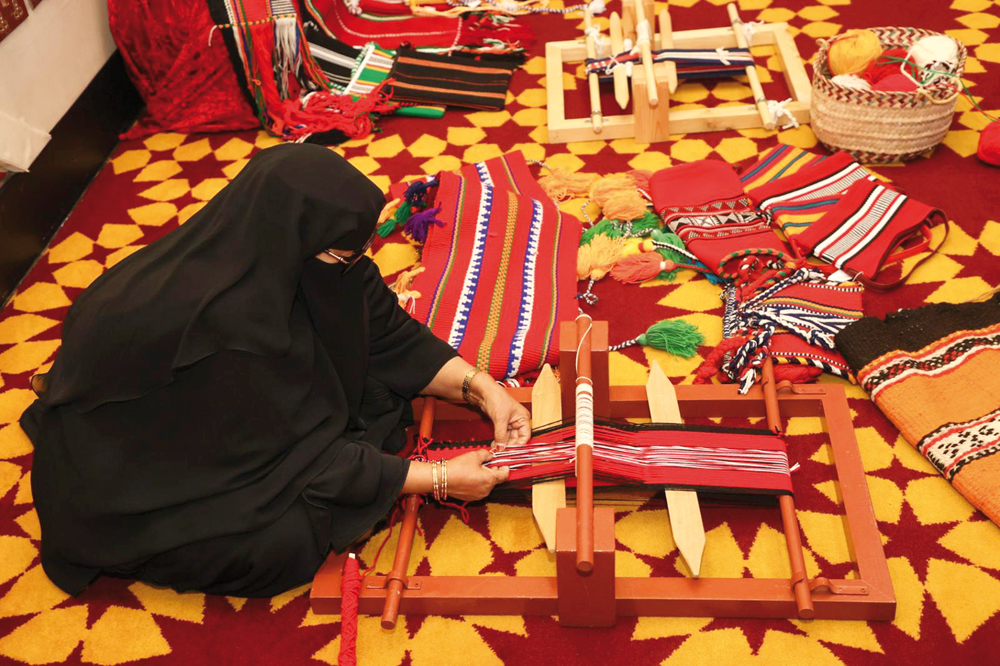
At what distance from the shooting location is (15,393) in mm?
2477

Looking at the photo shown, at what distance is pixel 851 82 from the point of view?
2779 mm

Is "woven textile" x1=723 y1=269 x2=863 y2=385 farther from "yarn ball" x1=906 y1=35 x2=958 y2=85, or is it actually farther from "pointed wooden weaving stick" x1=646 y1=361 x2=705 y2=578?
"yarn ball" x1=906 y1=35 x2=958 y2=85

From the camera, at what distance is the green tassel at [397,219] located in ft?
9.30

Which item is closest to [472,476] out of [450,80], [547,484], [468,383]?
[547,484]

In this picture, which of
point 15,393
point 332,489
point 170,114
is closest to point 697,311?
point 332,489

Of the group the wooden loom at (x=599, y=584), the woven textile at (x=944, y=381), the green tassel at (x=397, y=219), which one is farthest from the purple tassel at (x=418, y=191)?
the woven textile at (x=944, y=381)

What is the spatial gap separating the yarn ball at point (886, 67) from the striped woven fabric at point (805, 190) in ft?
1.11

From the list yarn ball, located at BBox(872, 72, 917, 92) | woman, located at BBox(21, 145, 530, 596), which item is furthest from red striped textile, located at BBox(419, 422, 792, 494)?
yarn ball, located at BBox(872, 72, 917, 92)

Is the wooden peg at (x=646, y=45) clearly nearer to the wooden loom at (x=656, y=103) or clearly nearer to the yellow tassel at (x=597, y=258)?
the wooden loom at (x=656, y=103)

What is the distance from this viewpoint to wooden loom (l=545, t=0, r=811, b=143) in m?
3.10

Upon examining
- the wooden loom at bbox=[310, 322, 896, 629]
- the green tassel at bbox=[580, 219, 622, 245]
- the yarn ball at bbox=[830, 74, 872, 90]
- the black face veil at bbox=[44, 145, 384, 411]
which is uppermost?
the black face veil at bbox=[44, 145, 384, 411]

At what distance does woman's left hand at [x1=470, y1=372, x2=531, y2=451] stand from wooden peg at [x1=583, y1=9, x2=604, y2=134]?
4.68ft

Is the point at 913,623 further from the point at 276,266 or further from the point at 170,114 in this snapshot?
the point at 170,114

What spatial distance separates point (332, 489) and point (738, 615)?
812 mm
